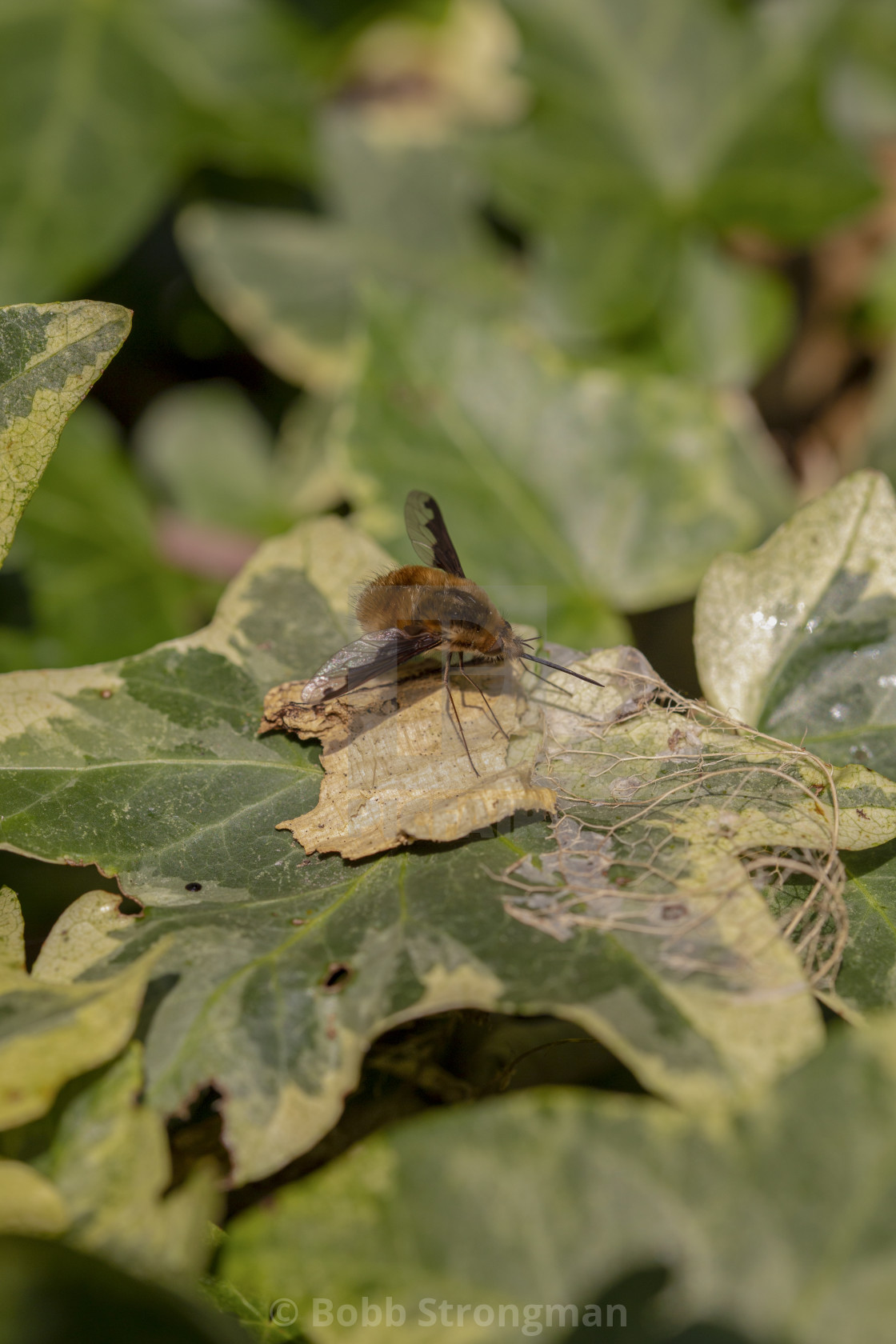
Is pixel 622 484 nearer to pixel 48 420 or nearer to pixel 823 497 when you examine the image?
pixel 823 497

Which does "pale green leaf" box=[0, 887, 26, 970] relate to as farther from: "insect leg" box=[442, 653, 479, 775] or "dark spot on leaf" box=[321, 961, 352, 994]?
"insect leg" box=[442, 653, 479, 775]

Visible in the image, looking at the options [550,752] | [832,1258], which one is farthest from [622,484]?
[832,1258]

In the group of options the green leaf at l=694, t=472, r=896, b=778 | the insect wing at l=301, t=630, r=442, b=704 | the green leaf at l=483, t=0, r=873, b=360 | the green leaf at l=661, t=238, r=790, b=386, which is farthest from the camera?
the green leaf at l=661, t=238, r=790, b=386

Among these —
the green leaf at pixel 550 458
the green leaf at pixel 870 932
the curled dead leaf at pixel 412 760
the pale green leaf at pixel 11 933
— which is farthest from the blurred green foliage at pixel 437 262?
the pale green leaf at pixel 11 933

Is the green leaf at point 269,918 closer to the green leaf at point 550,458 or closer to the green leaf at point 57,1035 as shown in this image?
the green leaf at point 57,1035

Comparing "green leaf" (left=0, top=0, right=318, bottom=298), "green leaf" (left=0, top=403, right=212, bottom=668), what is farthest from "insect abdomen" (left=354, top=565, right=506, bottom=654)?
"green leaf" (left=0, top=0, right=318, bottom=298)

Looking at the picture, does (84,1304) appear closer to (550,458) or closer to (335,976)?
(335,976)

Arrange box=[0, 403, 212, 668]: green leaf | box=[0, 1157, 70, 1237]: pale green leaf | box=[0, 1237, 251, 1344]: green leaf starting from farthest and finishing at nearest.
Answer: box=[0, 403, 212, 668]: green leaf < box=[0, 1157, 70, 1237]: pale green leaf < box=[0, 1237, 251, 1344]: green leaf
